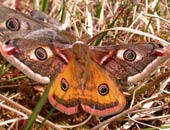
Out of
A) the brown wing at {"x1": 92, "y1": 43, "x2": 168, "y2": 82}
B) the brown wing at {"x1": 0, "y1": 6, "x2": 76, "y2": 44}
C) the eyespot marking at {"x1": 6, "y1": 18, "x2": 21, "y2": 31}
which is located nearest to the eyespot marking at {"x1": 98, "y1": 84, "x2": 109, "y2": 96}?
the brown wing at {"x1": 92, "y1": 43, "x2": 168, "y2": 82}

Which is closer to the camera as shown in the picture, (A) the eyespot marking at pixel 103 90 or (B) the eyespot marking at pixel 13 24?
(A) the eyespot marking at pixel 103 90

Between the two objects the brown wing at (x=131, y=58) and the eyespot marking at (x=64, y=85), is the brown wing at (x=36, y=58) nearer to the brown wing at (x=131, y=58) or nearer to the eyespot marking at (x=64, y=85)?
the eyespot marking at (x=64, y=85)

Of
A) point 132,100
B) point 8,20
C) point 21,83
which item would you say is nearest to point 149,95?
point 132,100

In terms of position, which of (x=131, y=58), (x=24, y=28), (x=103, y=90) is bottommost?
(x=103, y=90)

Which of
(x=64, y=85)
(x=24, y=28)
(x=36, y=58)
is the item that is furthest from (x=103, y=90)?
(x=24, y=28)

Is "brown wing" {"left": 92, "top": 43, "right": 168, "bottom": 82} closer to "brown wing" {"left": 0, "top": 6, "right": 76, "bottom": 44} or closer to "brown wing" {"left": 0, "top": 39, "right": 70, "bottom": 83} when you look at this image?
"brown wing" {"left": 0, "top": 39, "right": 70, "bottom": 83}

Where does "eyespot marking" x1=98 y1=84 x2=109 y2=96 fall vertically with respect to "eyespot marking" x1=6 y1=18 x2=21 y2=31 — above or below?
below

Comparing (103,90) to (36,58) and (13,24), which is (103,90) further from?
(13,24)

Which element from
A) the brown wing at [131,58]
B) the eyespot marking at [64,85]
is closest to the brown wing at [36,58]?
the eyespot marking at [64,85]

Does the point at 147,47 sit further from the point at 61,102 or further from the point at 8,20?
the point at 8,20

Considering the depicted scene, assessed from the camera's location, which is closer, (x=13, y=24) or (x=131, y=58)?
(x=131, y=58)

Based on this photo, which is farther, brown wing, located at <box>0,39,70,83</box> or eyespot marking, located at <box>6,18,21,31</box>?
eyespot marking, located at <box>6,18,21,31</box>
